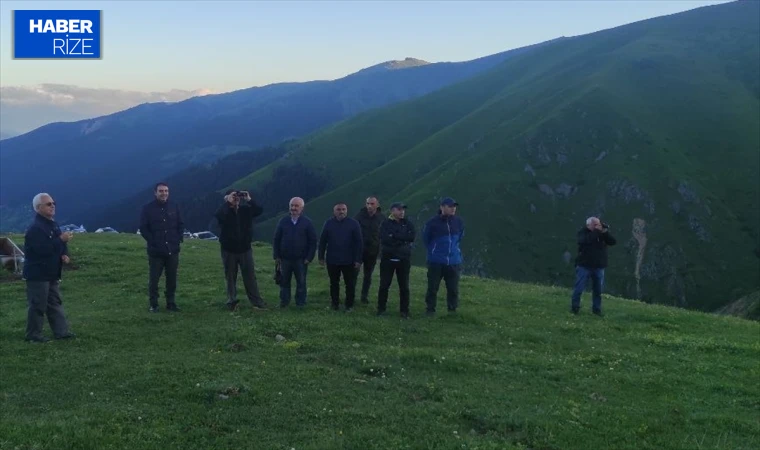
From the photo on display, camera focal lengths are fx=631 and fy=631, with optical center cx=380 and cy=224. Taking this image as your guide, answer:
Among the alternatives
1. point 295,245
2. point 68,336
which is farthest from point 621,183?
point 68,336

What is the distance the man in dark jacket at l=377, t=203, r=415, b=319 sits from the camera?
18297 mm

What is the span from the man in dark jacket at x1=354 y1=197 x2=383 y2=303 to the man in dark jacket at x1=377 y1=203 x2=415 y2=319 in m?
1.37

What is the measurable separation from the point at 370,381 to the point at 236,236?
8.08 metres

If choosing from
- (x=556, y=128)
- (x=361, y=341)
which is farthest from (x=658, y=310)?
(x=556, y=128)

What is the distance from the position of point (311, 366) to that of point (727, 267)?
12236 centimetres

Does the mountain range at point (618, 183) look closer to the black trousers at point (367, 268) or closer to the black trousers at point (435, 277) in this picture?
the black trousers at point (367, 268)

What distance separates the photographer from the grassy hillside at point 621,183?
4697 inches

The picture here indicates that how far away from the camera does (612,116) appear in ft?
529

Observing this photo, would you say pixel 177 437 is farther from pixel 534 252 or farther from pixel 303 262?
pixel 534 252

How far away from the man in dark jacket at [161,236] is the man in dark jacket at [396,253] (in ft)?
19.5

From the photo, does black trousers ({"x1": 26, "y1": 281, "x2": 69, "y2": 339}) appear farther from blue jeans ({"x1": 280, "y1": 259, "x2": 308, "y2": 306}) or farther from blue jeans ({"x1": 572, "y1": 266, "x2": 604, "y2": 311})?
blue jeans ({"x1": 572, "y1": 266, "x2": 604, "y2": 311})

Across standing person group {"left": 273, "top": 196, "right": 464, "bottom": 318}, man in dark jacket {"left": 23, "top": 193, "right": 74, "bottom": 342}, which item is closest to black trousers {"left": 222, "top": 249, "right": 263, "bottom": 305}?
standing person group {"left": 273, "top": 196, "right": 464, "bottom": 318}

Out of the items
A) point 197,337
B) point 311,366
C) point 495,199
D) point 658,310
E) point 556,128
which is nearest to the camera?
point 311,366

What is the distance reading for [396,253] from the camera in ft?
59.9
